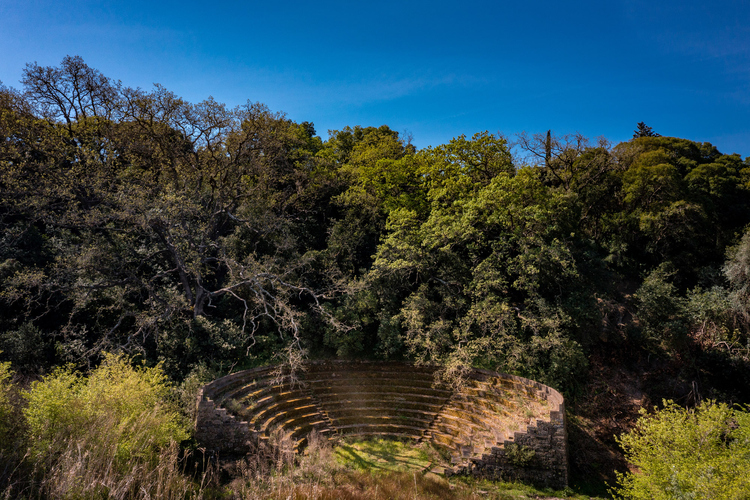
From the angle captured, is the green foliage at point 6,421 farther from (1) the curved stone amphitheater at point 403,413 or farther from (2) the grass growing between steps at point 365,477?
(1) the curved stone amphitheater at point 403,413

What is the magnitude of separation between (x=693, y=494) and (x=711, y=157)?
994 inches

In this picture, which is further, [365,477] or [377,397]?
[377,397]

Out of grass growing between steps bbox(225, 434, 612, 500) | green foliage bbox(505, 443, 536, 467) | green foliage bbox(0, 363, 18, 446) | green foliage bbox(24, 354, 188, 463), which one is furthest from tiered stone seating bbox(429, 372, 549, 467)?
green foliage bbox(0, 363, 18, 446)

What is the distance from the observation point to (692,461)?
9172 mm

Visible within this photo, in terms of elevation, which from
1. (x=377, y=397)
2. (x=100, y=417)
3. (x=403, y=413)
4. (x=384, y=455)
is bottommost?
(x=384, y=455)

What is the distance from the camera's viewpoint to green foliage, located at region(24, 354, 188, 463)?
26.9 ft

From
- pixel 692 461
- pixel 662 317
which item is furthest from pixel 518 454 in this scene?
pixel 662 317

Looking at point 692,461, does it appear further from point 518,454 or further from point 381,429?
point 381,429

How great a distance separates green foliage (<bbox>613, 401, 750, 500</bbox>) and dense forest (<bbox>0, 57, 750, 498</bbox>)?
4820mm

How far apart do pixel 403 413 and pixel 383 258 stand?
7735mm

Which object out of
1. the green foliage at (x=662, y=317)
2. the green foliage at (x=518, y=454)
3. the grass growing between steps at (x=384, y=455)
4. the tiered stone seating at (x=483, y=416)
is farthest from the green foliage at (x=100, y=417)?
the green foliage at (x=662, y=317)

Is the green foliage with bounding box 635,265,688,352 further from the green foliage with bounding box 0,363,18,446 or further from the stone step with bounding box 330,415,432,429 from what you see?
the green foliage with bounding box 0,363,18,446

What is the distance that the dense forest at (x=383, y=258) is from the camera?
52.9 ft

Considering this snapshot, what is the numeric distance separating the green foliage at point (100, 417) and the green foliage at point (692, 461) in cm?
1308
